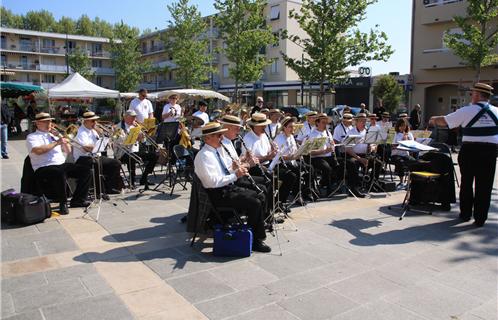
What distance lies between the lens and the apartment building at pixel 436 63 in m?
28.6

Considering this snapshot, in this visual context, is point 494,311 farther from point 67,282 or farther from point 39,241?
point 39,241

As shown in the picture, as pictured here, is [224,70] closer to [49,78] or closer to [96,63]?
[96,63]

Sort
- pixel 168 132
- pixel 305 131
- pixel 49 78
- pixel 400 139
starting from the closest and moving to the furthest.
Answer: pixel 305 131
pixel 400 139
pixel 168 132
pixel 49 78

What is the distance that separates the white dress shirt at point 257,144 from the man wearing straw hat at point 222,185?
1.47 m

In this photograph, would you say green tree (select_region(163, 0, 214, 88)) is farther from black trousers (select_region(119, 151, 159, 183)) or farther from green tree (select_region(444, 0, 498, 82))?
black trousers (select_region(119, 151, 159, 183))

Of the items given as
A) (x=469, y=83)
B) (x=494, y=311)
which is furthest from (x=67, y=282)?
(x=469, y=83)

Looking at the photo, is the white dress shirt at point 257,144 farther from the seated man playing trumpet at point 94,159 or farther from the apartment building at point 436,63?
the apartment building at point 436,63

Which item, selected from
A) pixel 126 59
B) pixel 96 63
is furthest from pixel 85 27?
pixel 126 59

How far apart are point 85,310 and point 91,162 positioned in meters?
3.99

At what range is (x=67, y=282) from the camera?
4.04m

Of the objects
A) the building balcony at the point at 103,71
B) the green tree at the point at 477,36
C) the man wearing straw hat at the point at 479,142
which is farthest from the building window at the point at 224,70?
the man wearing straw hat at the point at 479,142

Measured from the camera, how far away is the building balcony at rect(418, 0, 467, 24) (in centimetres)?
2828

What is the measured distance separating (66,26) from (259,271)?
93.5 metres

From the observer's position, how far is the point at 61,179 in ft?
20.9
